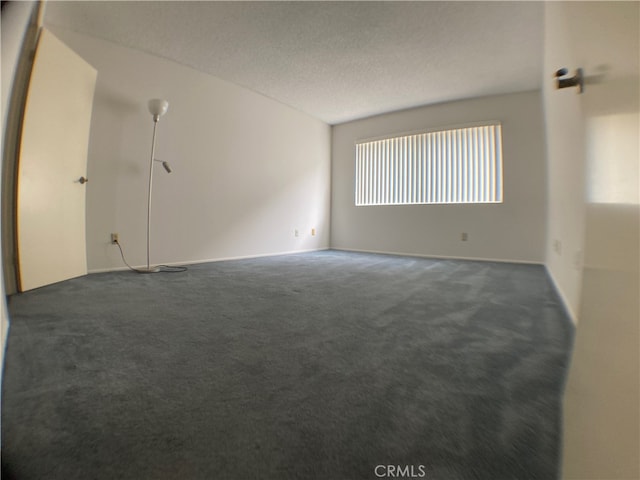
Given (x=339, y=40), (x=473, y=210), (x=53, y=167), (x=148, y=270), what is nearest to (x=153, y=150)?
(x=53, y=167)

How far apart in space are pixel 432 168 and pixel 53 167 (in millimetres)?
4552

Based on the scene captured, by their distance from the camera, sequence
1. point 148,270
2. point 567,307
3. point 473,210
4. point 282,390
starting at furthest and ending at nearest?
point 473,210 → point 148,270 → point 567,307 → point 282,390

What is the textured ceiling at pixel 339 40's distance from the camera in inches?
93.3

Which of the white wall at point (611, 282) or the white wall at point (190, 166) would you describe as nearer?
the white wall at point (611, 282)

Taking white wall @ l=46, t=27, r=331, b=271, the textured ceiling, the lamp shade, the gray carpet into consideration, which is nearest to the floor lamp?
the lamp shade

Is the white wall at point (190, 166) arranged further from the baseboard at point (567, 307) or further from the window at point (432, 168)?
the baseboard at point (567, 307)

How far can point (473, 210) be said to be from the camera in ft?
13.3

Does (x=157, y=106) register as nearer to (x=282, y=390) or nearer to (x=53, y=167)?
(x=53, y=167)

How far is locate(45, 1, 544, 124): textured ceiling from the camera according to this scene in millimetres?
2369

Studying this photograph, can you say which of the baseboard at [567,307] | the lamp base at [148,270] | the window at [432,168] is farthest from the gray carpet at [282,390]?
the window at [432,168]

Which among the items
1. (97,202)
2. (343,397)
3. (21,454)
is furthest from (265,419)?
(97,202)

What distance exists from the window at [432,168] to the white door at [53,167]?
3.94m

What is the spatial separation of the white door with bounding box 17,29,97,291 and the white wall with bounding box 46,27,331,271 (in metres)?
0.21

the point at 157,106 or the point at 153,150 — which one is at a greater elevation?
the point at 157,106
